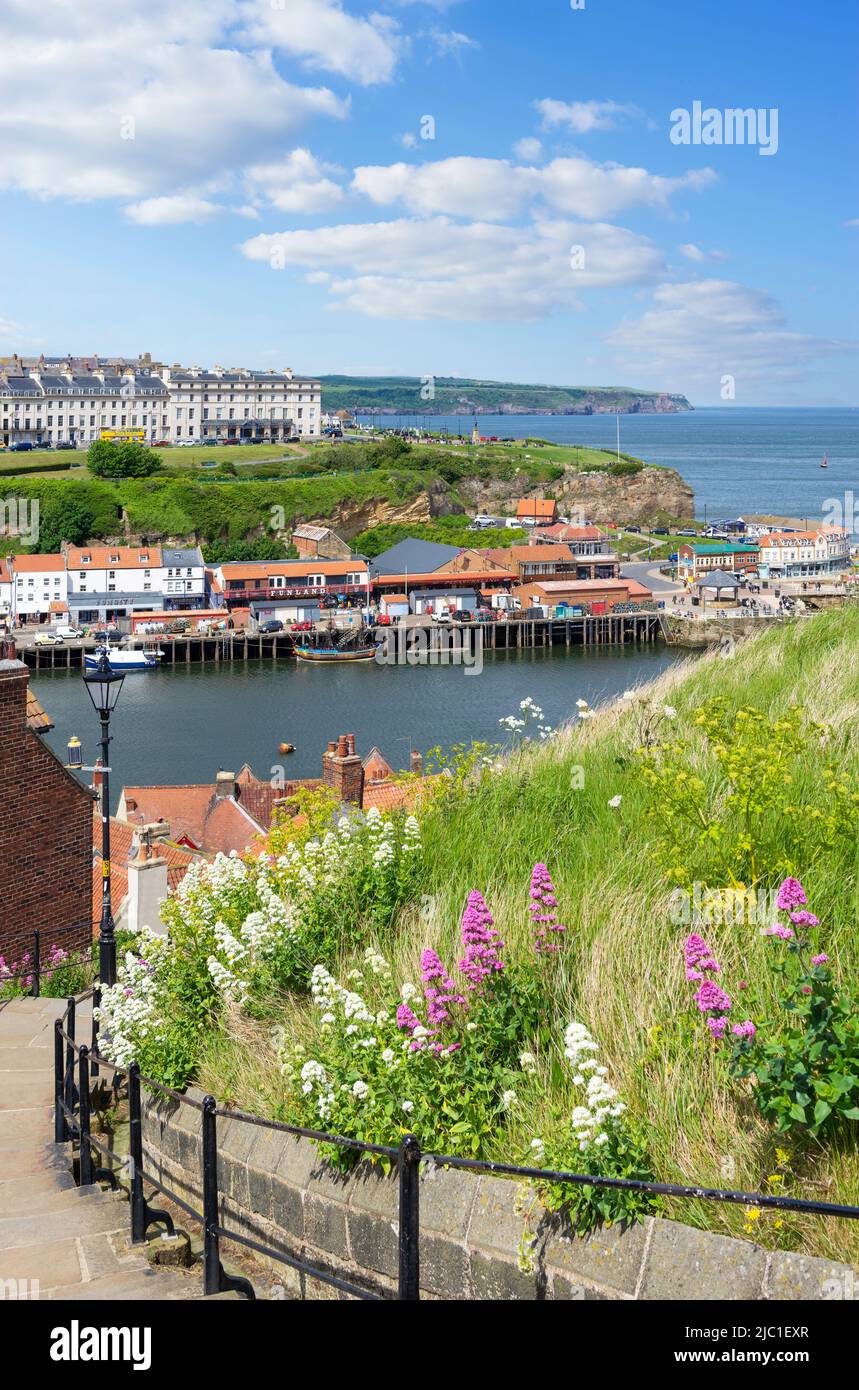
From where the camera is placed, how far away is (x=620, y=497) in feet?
473

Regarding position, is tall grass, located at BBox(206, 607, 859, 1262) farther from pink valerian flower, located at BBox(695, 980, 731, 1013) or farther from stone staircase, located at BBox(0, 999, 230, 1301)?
stone staircase, located at BBox(0, 999, 230, 1301)

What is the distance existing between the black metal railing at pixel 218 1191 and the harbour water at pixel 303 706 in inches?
1538

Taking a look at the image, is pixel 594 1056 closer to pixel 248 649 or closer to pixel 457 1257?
pixel 457 1257

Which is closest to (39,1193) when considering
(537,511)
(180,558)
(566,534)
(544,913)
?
(544,913)

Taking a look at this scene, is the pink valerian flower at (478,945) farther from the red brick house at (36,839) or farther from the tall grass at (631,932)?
the red brick house at (36,839)

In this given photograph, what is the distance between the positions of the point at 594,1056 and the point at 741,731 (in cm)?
271

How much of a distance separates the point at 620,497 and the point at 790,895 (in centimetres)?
14328

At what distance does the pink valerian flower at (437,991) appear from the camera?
4931 millimetres

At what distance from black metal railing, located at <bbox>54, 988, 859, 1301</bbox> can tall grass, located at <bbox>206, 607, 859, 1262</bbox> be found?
0.16 meters

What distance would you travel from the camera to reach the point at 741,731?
6.73m

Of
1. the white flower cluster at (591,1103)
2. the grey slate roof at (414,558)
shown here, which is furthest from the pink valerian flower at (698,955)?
the grey slate roof at (414,558)

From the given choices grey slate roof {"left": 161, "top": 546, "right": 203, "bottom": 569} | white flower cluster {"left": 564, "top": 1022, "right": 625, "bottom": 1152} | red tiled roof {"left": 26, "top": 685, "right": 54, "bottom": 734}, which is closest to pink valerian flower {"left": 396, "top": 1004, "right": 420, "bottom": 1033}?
white flower cluster {"left": 564, "top": 1022, "right": 625, "bottom": 1152}

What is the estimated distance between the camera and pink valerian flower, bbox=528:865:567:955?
5.30 m

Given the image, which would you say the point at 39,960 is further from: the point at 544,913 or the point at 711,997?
the point at 711,997
